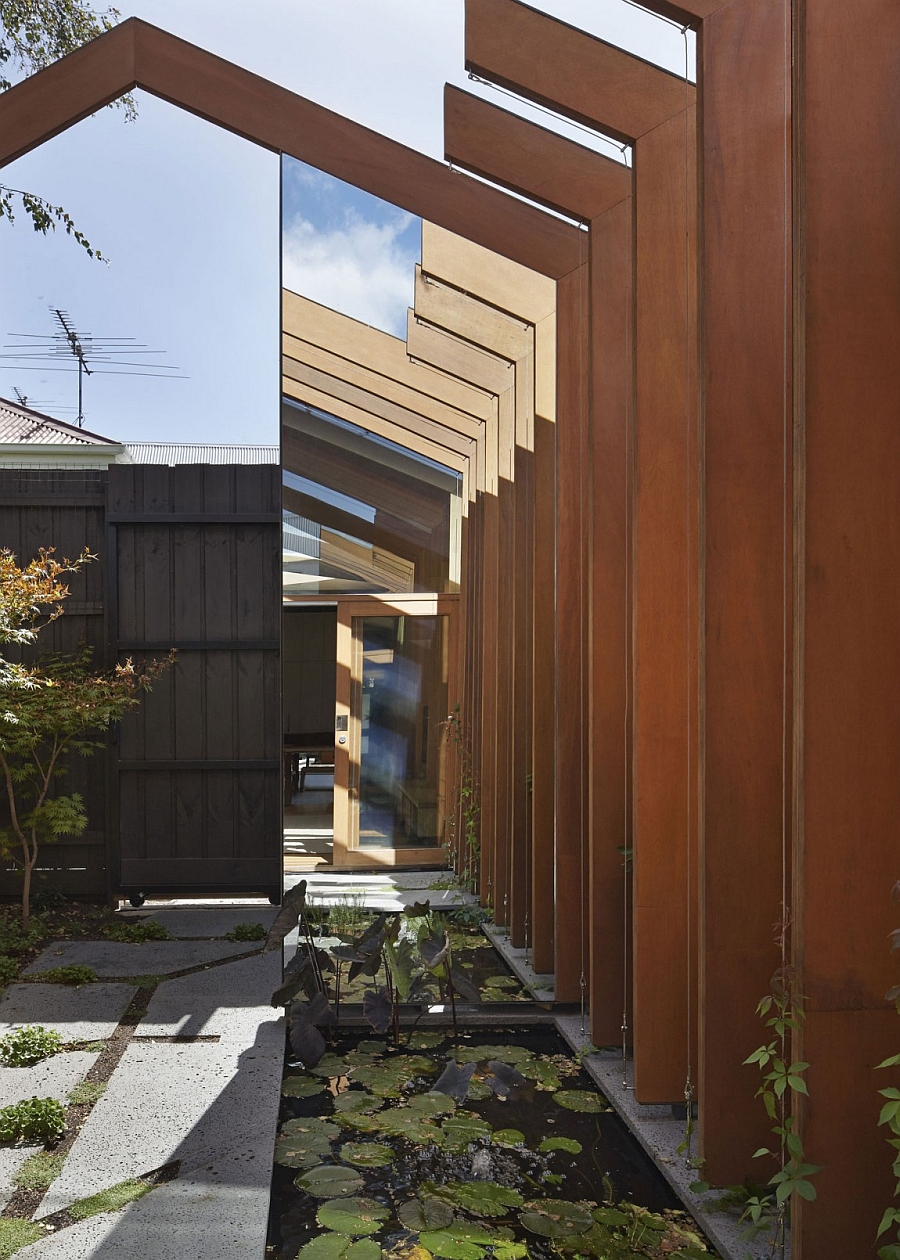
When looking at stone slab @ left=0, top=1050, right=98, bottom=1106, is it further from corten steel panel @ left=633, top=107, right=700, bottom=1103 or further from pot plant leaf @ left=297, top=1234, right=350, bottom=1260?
corten steel panel @ left=633, top=107, right=700, bottom=1103

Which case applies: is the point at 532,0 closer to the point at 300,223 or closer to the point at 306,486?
the point at 300,223

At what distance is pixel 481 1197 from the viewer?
102 inches

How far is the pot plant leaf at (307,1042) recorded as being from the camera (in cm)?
354

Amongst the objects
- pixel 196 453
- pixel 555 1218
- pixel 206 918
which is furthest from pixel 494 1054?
pixel 196 453

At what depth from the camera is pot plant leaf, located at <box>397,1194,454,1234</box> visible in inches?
96.2

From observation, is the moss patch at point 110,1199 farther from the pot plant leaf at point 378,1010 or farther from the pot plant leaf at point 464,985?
the pot plant leaf at point 464,985

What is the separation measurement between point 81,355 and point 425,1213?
969cm

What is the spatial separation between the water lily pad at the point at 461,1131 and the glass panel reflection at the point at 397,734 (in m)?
1.00

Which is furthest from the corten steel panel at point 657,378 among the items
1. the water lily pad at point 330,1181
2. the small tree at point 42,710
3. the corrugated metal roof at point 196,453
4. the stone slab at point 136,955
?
the corrugated metal roof at point 196,453

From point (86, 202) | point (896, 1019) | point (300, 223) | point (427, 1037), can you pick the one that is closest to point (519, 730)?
point (427, 1037)

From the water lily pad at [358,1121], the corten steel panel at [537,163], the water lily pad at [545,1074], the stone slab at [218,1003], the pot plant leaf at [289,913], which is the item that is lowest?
the stone slab at [218,1003]

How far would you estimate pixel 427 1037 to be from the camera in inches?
151

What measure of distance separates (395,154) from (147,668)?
316cm

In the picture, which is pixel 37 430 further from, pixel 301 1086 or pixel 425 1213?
pixel 425 1213
